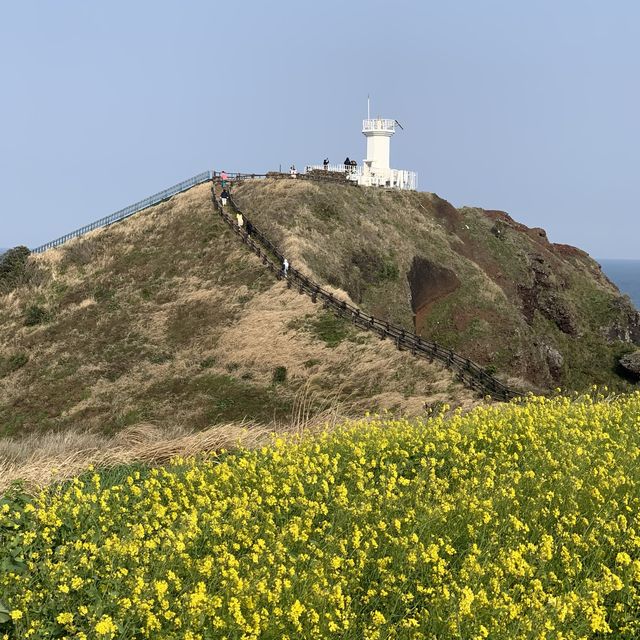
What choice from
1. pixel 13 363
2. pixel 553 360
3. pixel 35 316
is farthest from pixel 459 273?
pixel 13 363

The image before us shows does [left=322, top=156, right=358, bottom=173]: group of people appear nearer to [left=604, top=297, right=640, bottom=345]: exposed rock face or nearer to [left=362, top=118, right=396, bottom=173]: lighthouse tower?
[left=362, top=118, right=396, bottom=173]: lighthouse tower

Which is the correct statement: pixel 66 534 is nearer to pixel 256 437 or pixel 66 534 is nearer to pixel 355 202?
pixel 256 437

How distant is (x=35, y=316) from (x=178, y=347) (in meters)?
13.0

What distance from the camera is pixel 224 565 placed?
643cm

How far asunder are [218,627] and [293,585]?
916 mm

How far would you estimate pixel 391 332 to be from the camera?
3275 centimetres

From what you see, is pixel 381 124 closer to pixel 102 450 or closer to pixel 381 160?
pixel 381 160

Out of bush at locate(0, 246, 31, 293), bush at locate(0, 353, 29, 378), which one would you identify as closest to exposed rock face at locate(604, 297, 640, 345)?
bush at locate(0, 353, 29, 378)

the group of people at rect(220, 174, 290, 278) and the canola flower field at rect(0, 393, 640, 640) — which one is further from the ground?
the group of people at rect(220, 174, 290, 278)

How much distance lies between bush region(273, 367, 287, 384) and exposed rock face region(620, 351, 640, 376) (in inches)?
1437

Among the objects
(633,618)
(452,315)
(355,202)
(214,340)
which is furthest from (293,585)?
(355,202)

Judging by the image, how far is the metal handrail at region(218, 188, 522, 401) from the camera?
27.6 m

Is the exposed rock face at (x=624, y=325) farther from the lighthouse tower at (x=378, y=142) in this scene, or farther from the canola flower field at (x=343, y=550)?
the canola flower field at (x=343, y=550)

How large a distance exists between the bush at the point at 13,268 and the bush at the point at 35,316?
21.4ft
